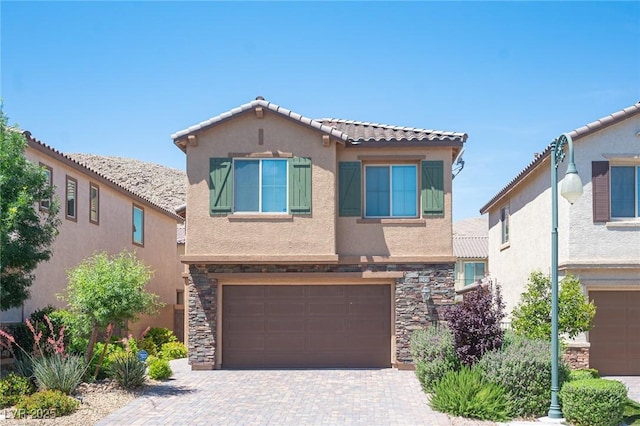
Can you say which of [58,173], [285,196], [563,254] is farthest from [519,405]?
[58,173]

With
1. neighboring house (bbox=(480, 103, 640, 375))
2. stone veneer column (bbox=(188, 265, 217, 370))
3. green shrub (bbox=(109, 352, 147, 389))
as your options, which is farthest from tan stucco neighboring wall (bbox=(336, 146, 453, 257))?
green shrub (bbox=(109, 352, 147, 389))

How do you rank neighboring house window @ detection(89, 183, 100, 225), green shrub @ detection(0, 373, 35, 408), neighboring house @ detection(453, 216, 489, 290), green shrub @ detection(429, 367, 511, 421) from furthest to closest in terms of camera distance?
neighboring house @ detection(453, 216, 489, 290), neighboring house window @ detection(89, 183, 100, 225), green shrub @ detection(0, 373, 35, 408), green shrub @ detection(429, 367, 511, 421)

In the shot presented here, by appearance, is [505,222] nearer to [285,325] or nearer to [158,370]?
[285,325]

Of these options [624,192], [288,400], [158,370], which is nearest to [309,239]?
[158,370]

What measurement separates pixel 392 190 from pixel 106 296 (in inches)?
327

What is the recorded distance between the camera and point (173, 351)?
2358cm

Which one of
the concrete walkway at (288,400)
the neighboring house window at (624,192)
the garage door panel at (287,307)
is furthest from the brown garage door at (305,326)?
the neighboring house window at (624,192)

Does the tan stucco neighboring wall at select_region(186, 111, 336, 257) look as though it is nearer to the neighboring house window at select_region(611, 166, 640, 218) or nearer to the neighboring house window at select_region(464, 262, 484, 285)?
the neighboring house window at select_region(611, 166, 640, 218)

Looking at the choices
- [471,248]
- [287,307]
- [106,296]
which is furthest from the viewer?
[471,248]

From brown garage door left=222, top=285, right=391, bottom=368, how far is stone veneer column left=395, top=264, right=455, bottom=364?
514 mm

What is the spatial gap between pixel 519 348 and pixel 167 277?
63.7 ft

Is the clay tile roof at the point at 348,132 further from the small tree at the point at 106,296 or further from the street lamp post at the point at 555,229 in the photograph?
the street lamp post at the point at 555,229

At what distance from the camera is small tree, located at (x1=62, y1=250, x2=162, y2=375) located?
1574 cm

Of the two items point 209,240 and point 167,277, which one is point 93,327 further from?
point 167,277
